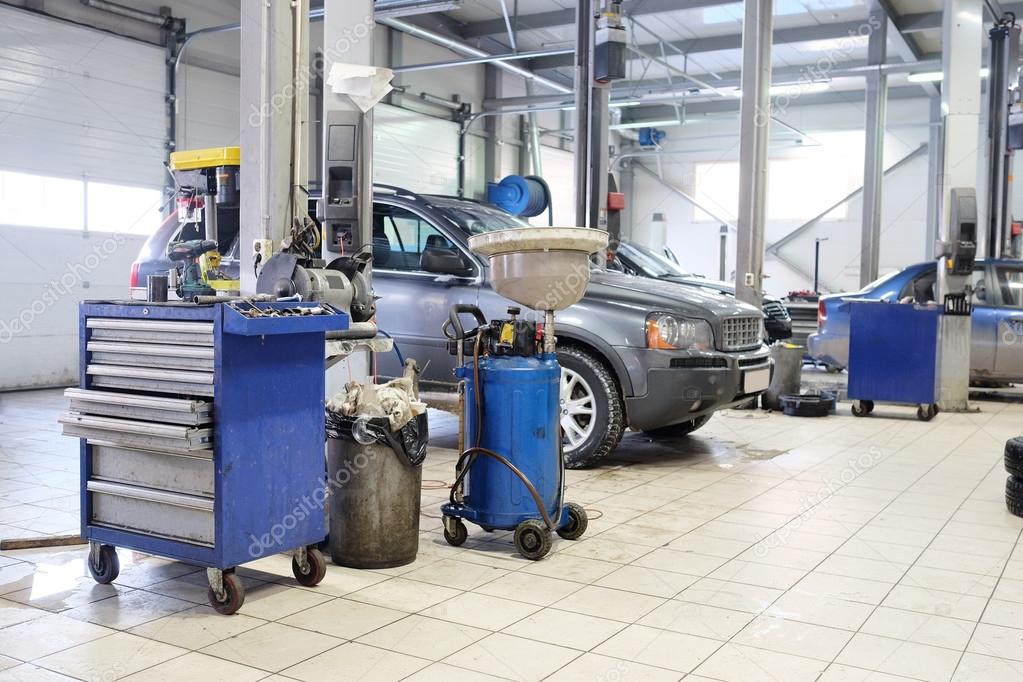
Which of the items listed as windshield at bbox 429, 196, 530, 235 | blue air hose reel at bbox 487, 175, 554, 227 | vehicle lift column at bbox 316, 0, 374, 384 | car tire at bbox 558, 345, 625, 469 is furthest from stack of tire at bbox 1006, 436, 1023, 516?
blue air hose reel at bbox 487, 175, 554, 227

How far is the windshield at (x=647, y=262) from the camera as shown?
11250 mm

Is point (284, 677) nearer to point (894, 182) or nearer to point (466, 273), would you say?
point (466, 273)

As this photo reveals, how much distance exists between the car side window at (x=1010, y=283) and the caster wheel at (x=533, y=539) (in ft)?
23.7

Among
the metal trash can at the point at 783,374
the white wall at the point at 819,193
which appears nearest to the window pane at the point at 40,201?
the metal trash can at the point at 783,374

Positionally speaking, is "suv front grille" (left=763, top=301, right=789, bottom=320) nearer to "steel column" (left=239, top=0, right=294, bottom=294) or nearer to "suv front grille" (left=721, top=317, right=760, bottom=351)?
"suv front grille" (left=721, top=317, right=760, bottom=351)

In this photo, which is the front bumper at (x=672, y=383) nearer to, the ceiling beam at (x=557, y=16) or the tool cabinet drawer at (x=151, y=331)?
the tool cabinet drawer at (x=151, y=331)

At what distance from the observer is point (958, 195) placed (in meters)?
8.71

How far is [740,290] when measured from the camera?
8.95 metres

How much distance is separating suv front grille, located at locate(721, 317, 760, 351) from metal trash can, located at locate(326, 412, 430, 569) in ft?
8.78

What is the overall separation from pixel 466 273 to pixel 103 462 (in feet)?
9.69

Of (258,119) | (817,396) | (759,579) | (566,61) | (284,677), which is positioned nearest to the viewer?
(284,677)

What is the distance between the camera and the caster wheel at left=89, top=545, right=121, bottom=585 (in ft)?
11.3

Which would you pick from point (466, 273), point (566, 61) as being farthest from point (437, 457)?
point (566, 61)

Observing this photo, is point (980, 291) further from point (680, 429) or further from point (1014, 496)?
point (1014, 496)
